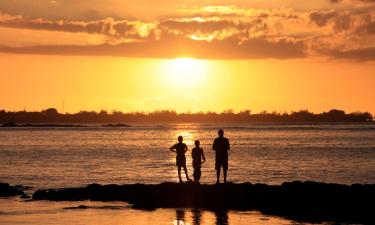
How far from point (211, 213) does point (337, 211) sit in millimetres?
4696

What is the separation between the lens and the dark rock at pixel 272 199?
30734 millimetres

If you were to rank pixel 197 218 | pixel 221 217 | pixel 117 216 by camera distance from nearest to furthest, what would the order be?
1. pixel 197 218
2. pixel 221 217
3. pixel 117 216

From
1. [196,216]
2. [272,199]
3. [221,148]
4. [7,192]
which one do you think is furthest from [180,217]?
[7,192]

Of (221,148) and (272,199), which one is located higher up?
(221,148)

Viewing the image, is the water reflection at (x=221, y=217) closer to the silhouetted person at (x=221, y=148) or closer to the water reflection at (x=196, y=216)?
the water reflection at (x=196, y=216)

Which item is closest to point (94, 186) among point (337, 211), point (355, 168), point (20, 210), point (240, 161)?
point (20, 210)

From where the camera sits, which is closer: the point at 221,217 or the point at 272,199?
the point at 221,217

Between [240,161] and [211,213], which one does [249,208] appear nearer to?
[211,213]

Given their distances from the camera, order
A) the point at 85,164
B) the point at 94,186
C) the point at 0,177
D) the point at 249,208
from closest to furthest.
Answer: the point at 249,208
the point at 94,186
the point at 0,177
the point at 85,164

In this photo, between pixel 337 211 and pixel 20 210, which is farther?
pixel 20 210

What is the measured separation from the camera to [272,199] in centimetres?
3312

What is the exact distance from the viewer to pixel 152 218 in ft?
97.3

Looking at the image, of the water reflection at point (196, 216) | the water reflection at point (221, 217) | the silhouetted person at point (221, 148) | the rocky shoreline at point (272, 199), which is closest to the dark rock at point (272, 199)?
the rocky shoreline at point (272, 199)

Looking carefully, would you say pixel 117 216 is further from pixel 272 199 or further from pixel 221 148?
pixel 272 199
